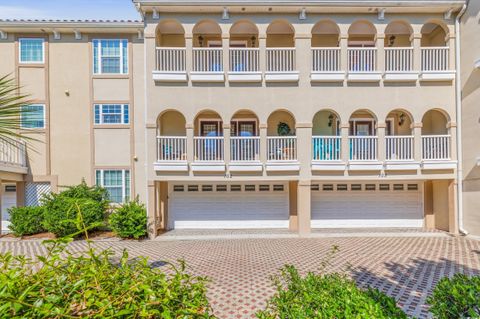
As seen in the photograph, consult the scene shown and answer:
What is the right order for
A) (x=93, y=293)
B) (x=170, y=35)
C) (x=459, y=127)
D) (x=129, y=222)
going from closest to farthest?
(x=93, y=293)
(x=129, y=222)
(x=459, y=127)
(x=170, y=35)

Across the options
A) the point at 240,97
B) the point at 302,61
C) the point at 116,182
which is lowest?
the point at 116,182

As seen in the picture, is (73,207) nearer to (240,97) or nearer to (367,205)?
(240,97)

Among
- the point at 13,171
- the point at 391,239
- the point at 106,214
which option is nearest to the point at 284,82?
the point at 391,239

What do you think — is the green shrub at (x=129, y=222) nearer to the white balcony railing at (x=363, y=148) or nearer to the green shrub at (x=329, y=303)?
the green shrub at (x=329, y=303)

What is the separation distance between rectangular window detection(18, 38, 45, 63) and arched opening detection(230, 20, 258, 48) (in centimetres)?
933

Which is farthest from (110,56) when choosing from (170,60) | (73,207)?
(73,207)

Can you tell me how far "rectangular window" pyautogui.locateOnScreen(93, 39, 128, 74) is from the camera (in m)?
12.6

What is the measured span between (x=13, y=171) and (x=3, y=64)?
5.35m

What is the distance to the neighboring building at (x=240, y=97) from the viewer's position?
1134 cm

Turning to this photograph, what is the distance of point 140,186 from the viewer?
12836mm

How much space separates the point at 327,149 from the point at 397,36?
723 cm

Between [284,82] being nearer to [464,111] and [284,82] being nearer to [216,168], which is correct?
[216,168]

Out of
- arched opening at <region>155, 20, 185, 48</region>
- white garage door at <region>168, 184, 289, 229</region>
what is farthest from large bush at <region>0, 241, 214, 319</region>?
arched opening at <region>155, 20, 185, 48</region>

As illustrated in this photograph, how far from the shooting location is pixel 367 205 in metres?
13.1
